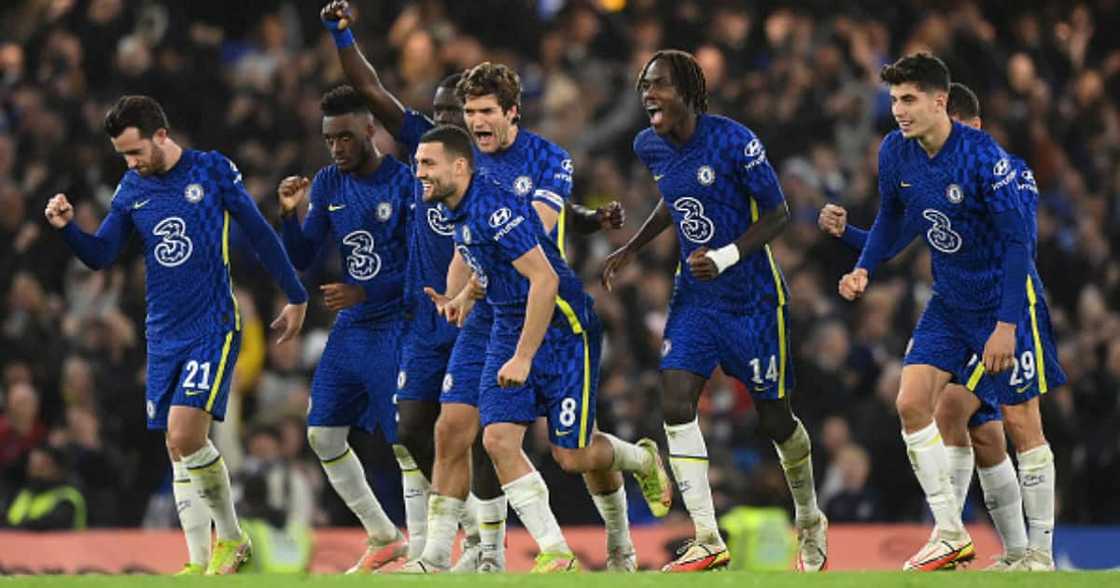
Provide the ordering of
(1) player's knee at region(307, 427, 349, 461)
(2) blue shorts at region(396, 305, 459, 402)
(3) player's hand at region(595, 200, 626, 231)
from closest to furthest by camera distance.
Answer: (3) player's hand at region(595, 200, 626, 231)
(2) blue shorts at region(396, 305, 459, 402)
(1) player's knee at region(307, 427, 349, 461)

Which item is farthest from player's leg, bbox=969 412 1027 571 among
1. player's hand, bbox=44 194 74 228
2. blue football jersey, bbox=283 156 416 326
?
player's hand, bbox=44 194 74 228

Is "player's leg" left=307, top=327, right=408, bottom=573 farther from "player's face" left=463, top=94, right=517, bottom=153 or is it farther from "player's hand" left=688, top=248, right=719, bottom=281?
"player's hand" left=688, top=248, right=719, bottom=281

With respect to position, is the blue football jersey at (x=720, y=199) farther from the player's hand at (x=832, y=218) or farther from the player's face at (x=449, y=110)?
the player's face at (x=449, y=110)

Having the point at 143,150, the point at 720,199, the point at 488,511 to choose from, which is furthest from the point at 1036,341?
the point at 143,150

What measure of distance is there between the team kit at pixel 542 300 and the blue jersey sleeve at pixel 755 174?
0.01 m

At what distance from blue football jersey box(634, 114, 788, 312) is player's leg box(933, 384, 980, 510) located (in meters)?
1.01

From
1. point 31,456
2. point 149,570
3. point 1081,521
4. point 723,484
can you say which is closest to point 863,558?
point 723,484

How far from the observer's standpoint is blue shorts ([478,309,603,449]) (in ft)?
34.0

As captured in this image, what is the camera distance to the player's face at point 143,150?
11.0 meters

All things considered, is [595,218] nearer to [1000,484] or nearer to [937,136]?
[937,136]

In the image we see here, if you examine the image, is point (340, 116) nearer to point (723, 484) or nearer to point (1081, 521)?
point (723, 484)

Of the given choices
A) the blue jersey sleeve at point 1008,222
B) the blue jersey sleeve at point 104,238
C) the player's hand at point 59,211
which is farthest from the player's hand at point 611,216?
the player's hand at point 59,211

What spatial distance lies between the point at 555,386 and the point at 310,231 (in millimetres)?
2167

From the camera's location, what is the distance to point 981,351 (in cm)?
1084
